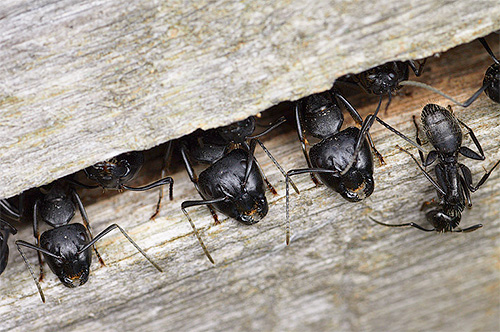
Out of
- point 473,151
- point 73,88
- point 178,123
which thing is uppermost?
point 73,88

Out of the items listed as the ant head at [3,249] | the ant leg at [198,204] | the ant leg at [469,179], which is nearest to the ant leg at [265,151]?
the ant leg at [198,204]

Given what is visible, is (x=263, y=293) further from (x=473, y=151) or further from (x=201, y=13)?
(x=201, y=13)

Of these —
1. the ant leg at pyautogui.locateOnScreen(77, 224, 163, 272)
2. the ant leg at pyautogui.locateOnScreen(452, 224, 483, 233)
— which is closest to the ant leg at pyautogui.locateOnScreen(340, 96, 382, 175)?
the ant leg at pyautogui.locateOnScreen(452, 224, 483, 233)

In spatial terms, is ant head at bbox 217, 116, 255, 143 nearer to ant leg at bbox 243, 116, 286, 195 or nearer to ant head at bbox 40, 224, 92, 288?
ant leg at bbox 243, 116, 286, 195

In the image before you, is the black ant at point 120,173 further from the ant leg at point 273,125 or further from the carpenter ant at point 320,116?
the carpenter ant at point 320,116

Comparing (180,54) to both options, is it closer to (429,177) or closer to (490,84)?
(429,177)

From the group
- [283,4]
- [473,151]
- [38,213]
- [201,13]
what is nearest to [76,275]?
[38,213]

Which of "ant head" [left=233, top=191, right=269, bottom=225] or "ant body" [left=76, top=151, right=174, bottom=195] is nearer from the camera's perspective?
"ant head" [left=233, top=191, right=269, bottom=225]
